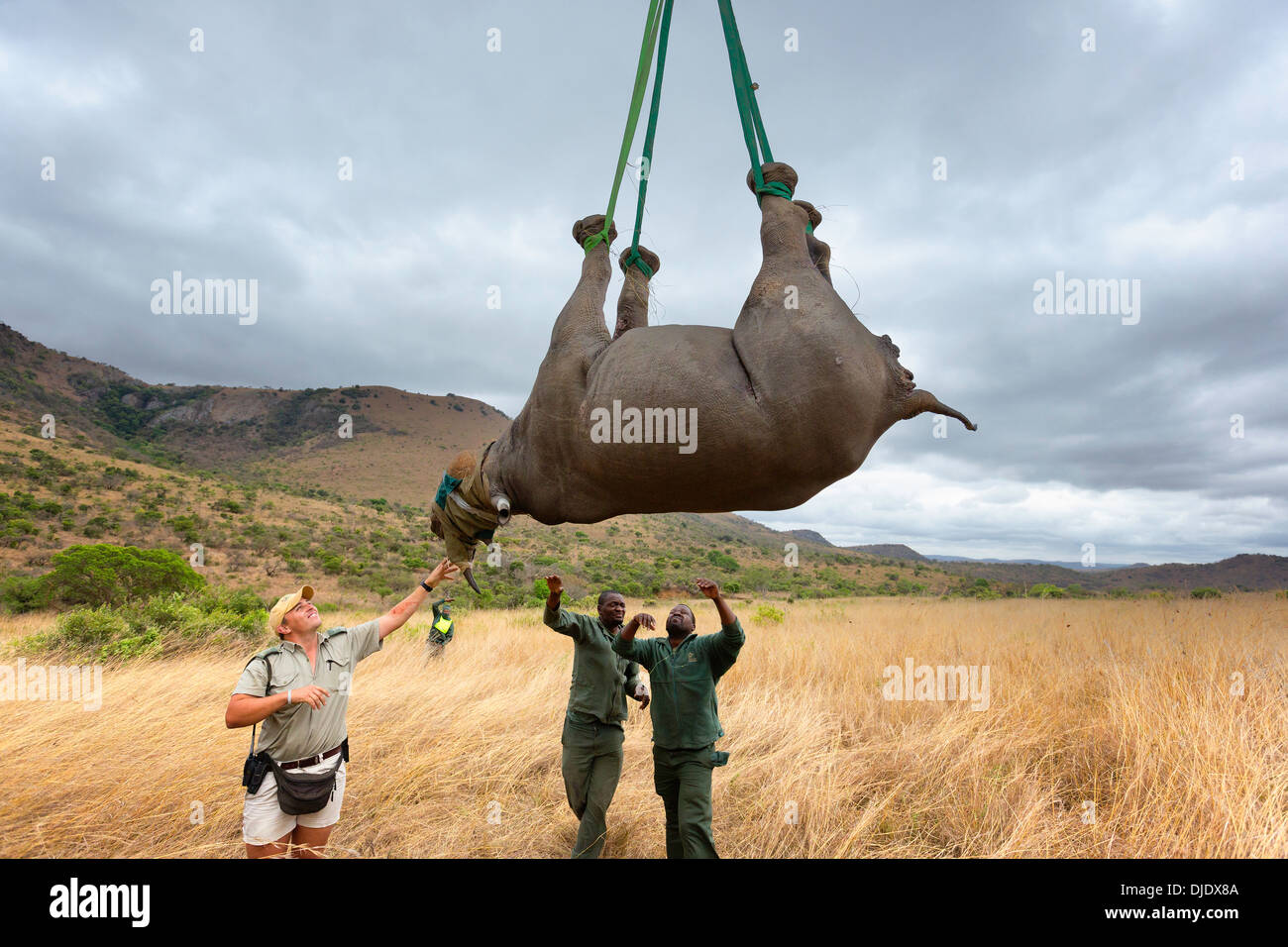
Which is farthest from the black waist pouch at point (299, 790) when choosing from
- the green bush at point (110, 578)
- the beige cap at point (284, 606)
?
the green bush at point (110, 578)

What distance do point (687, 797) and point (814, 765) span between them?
110 inches

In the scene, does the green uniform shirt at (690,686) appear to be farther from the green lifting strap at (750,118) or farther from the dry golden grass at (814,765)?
the green lifting strap at (750,118)

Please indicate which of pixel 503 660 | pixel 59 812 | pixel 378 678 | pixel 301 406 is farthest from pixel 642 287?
pixel 301 406

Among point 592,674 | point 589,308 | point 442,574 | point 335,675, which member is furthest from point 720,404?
point 592,674

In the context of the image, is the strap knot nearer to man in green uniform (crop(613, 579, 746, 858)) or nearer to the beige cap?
man in green uniform (crop(613, 579, 746, 858))

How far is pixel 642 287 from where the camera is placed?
302 centimetres

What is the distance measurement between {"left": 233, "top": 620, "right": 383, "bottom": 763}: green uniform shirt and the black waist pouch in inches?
4.4

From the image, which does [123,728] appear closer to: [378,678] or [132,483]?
[378,678]

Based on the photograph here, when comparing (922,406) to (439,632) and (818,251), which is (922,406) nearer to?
(818,251)

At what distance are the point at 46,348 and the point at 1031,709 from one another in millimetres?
133258

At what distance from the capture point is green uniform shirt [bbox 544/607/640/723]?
5.42 m

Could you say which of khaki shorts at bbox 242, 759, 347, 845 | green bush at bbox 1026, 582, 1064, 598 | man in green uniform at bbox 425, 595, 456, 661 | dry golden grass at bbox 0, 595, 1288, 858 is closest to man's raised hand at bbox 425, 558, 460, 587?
khaki shorts at bbox 242, 759, 347, 845

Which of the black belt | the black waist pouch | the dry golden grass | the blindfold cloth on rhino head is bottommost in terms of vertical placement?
the dry golden grass

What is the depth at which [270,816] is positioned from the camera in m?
3.78
